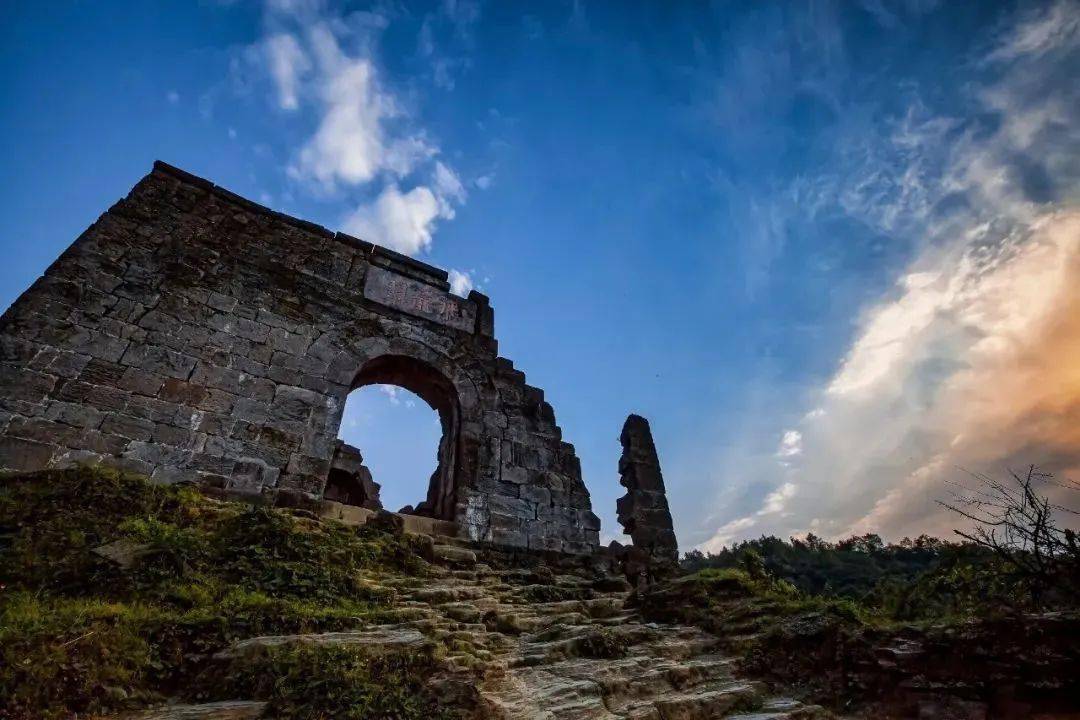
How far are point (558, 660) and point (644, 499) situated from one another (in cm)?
497

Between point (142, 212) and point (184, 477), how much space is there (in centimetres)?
431

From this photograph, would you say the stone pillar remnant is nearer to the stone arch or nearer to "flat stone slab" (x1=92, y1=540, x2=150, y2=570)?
the stone arch

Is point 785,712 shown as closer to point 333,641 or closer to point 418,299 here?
point 333,641

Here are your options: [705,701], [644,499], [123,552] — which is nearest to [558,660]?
[705,701]

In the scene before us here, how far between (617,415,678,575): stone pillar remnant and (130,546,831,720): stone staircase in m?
3.00

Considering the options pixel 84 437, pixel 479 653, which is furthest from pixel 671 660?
pixel 84 437

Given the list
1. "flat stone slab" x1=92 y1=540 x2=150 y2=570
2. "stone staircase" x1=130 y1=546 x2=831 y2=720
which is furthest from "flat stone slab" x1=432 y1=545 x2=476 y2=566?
"flat stone slab" x1=92 y1=540 x2=150 y2=570

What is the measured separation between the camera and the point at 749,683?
133 inches

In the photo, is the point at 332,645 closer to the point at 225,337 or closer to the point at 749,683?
the point at 749,683

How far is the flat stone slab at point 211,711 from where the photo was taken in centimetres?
240

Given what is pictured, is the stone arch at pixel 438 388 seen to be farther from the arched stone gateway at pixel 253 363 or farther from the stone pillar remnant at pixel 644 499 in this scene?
the stone pillar remnant at pixel 644 499

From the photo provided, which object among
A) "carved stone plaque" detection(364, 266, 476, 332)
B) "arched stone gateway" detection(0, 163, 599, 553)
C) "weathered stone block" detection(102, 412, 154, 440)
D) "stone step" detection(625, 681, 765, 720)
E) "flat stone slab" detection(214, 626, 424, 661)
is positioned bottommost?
"stone step" detection(625, 681, 765, 720)

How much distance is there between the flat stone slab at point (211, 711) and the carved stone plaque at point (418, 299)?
6.94 metres

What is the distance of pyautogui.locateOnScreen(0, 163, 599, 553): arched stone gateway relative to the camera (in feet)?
19.9
